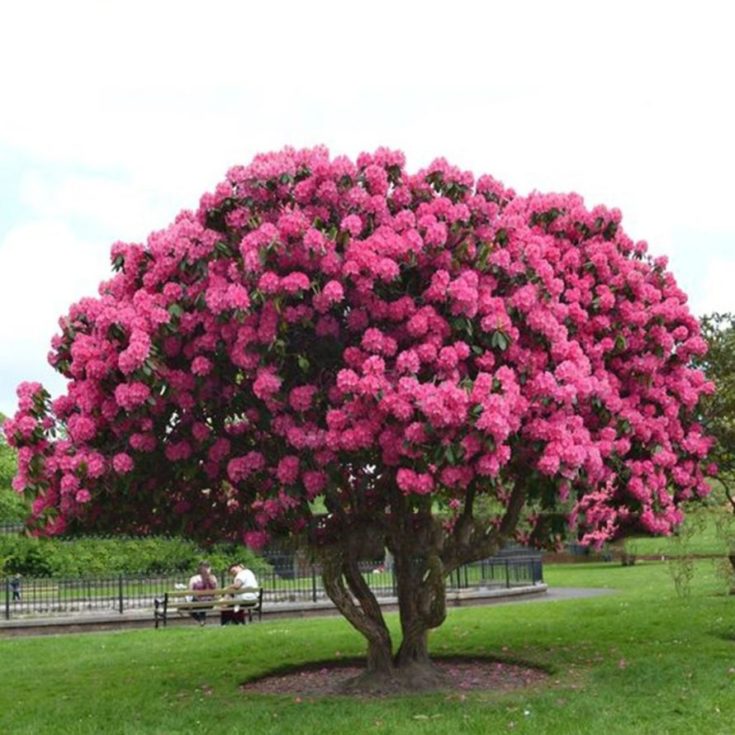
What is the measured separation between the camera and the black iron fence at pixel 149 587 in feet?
83.3

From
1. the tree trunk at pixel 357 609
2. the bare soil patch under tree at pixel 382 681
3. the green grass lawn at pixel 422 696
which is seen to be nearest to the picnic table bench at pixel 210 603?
the green grass lawn at pixel 422 696

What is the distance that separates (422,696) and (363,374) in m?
4.01

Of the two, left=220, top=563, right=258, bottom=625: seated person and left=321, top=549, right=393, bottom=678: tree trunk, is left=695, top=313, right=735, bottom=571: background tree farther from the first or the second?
left=220, top=563, right=258, bottom=625: seated person

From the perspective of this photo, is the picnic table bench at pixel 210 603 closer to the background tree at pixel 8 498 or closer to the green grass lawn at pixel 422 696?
the green grass lawn at pixel 422 696

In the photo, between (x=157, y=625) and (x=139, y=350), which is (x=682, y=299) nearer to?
(x=139, y=350)

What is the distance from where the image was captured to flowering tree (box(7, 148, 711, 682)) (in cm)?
1045

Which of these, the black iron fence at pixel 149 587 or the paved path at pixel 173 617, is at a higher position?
the black iron fence at pixel 149 587

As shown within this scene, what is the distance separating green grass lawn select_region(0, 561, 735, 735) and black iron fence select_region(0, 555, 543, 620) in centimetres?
407

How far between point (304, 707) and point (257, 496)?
8.06 feet

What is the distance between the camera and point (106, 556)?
3600cm

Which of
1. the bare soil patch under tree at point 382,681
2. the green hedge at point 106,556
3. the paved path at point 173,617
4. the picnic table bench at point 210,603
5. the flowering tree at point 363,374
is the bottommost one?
the bare soil patch under tree at point 382,681

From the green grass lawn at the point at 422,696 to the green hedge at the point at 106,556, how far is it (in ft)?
47.2

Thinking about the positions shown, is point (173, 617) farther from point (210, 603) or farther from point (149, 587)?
point (149, 587)

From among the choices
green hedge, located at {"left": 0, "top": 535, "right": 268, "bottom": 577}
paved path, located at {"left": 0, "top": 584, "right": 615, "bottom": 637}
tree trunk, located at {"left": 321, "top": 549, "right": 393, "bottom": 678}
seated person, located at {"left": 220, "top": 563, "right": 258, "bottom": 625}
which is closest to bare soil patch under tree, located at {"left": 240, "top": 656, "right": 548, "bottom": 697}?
tree trunk, located at {"left": 321, "top": 549, "right": 393, "bottom": 678}
